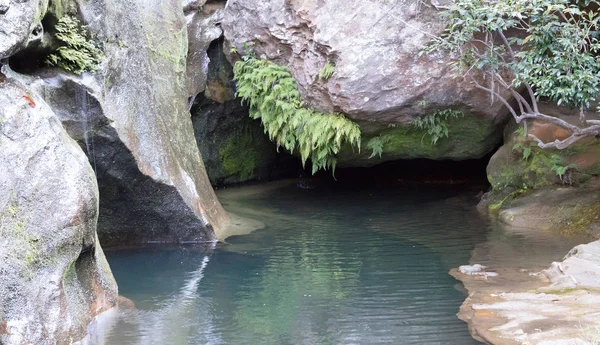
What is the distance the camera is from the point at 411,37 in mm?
11445

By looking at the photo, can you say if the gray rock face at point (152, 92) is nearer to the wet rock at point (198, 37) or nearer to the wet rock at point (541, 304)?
the wet rock at point (198, 37)

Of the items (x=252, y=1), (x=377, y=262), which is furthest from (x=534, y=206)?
(x=252, y=1)

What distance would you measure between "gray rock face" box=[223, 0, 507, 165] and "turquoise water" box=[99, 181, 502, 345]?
2025 mm

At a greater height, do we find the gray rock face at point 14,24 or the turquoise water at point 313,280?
the gray rock face at point 14,24

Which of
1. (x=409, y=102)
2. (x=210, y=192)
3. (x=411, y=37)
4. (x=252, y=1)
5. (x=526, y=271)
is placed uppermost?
(x=252, y=1)

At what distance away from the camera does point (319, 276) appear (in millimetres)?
Answer: 9227

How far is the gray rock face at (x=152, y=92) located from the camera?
1031 cm

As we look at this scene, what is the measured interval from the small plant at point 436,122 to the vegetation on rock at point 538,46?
107 centimetres

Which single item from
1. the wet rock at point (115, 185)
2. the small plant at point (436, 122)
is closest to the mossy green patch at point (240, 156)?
the wet rock at point (115, 185)

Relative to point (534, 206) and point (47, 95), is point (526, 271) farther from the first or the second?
point (47, 95)

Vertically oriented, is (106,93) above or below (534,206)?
above

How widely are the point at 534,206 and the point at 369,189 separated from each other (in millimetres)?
4923

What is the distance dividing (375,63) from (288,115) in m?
2.22

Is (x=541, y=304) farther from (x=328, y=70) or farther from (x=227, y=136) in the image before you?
(x=227, y=136)
